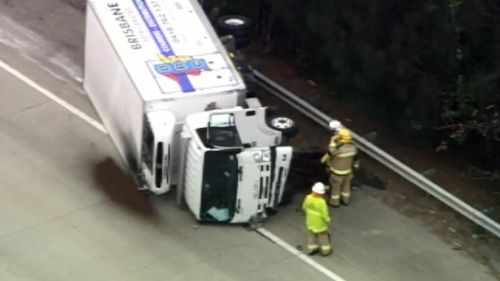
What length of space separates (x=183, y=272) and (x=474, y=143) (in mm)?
4868

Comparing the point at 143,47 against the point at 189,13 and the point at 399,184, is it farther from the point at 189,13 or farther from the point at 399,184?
the point at 399,184

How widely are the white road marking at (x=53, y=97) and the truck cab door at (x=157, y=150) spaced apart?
167cm

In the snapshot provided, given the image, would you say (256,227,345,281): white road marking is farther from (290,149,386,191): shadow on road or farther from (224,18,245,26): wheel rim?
(224,18,245,26): wheel rim

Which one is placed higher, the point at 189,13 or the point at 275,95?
the point at 189,13

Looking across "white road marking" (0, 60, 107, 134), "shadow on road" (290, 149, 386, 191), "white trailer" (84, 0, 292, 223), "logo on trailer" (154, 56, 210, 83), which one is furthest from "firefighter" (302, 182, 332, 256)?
"white road marking" (0, 60, 107, 134)

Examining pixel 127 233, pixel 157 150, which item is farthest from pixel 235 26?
pixel 127 233

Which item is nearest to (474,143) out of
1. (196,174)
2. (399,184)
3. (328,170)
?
(399,184)

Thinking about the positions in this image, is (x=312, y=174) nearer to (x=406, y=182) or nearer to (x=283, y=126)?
(x=283, y=126)

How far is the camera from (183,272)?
46.0 feet

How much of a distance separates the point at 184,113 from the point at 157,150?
2.20ft

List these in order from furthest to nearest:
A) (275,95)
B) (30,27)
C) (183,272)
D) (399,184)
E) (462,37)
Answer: (30,27)
(275,95)
(399,184)
(462,37)
(183,272)

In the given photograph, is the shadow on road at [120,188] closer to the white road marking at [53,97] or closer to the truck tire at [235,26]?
the white road marking at [53,97]

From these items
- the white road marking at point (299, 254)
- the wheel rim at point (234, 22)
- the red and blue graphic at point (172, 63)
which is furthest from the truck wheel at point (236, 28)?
the white road marking at point (299, 254)

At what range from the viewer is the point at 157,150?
14.7 m
